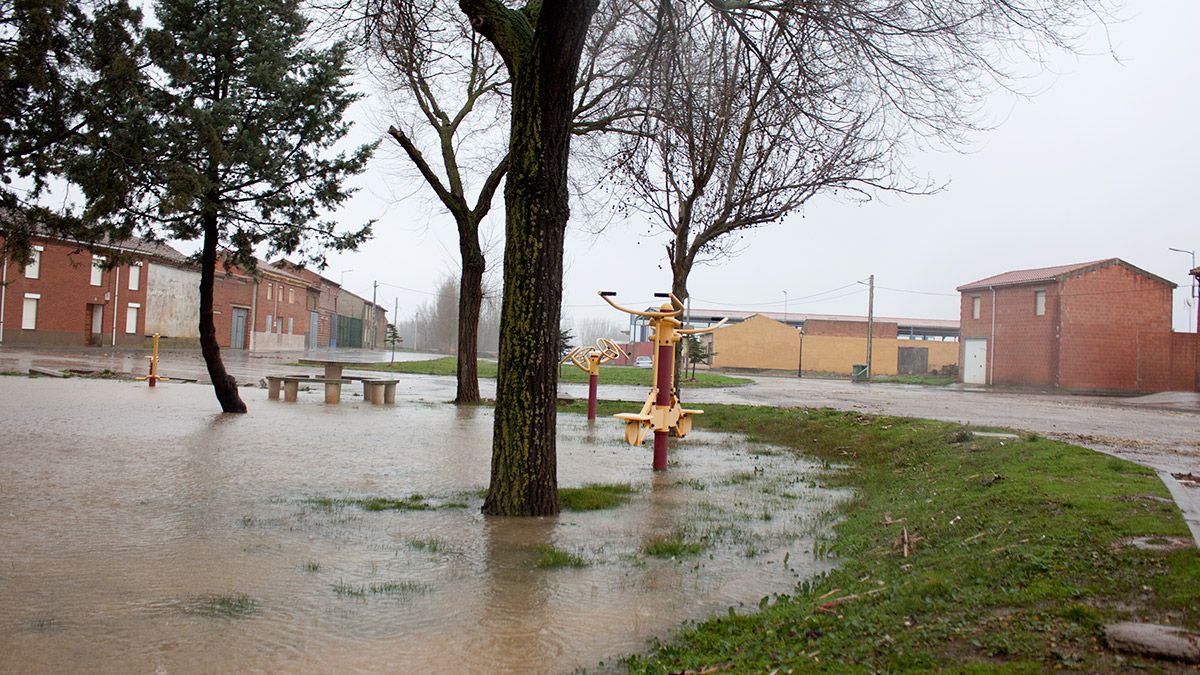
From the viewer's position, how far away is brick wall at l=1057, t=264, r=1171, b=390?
3891 cm

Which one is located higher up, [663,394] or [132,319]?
[132,319]

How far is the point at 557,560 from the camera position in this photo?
5.43 meters

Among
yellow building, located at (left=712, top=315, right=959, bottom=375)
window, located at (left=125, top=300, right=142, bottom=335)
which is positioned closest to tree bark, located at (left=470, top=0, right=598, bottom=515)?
window, located at (left=125, top=300, right=142, bottom=335)

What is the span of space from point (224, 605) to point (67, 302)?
42.7 m

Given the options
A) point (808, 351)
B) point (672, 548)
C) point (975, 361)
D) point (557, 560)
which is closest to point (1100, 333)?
point (975, 361)

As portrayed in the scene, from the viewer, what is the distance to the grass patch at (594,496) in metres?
7.36

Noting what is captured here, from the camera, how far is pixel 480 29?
7.13m

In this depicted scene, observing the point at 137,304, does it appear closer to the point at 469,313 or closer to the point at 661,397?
the point at 469,313

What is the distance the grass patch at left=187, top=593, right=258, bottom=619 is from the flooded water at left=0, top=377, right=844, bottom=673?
0.05 feet

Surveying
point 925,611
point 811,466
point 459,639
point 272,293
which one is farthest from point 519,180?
point 272,293

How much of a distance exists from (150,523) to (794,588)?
4576mm

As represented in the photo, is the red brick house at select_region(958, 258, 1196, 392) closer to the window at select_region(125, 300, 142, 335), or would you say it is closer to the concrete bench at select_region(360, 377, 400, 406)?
the concrete bench at select_region(360, 377, 400, 406)

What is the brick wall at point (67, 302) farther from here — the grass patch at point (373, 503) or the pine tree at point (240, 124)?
the grass patch at point (373, 503)

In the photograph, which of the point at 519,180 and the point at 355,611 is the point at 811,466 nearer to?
the point at 519,180
